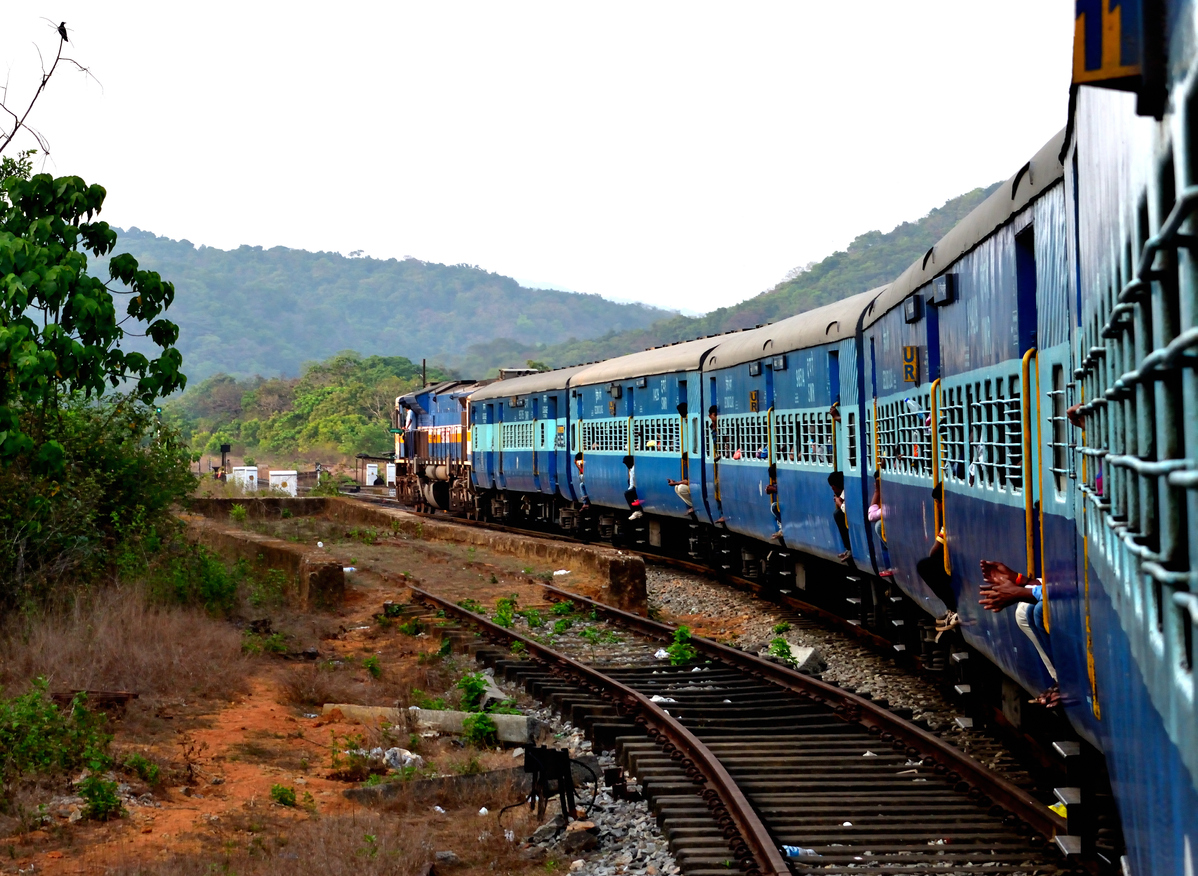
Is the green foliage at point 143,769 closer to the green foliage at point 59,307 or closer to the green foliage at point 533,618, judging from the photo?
the green foliage at point 59,307

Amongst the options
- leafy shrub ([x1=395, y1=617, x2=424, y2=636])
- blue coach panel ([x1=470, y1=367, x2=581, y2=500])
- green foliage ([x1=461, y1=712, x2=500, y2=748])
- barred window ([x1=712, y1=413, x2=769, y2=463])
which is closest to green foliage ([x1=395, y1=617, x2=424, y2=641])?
leafy shrub ([x1=395, y1=617, x2=424, y2=636])

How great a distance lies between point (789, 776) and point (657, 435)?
1485cm

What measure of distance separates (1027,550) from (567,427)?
23.7m

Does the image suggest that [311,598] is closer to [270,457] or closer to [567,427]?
[567,427]

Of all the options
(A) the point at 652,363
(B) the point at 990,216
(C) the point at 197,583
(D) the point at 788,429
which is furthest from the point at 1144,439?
(A) the point at 652,363

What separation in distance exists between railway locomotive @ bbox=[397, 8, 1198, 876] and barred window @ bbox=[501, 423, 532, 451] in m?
12.5

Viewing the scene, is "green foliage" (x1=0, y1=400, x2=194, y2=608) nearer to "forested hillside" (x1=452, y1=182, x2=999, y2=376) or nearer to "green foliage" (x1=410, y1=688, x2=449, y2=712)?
"green foliage" (x1=410, y1=688, x2=449, y2=712)

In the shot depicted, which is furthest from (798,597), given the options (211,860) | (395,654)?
(211,860)

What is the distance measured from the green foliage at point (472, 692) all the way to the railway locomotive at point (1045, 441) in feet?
12.3

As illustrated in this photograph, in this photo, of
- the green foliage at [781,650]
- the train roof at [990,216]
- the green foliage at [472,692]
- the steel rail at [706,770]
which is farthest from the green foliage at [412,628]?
the train roof at [990,216]

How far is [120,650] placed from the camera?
12375mm

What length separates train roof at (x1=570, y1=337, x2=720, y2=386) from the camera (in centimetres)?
2195

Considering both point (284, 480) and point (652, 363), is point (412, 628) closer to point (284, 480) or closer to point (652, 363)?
point (652, 363)

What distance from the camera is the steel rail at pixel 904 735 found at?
283 inches
